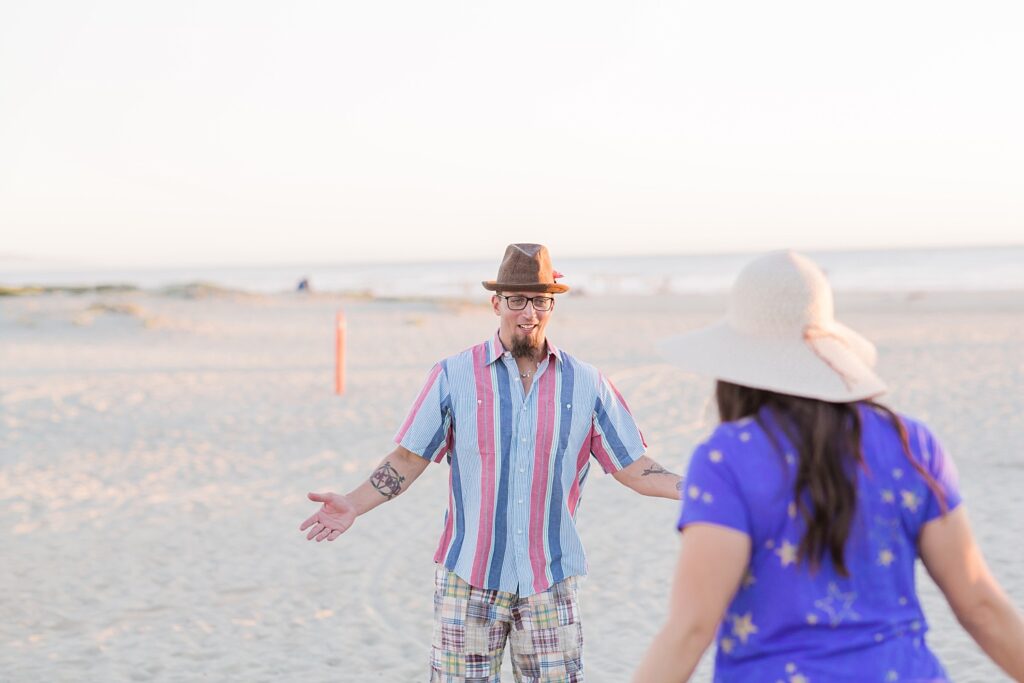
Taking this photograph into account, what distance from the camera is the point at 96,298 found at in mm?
29719

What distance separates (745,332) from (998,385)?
14287 mm

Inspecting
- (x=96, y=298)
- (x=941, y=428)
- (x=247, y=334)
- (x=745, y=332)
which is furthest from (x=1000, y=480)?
(x=96, y=298)

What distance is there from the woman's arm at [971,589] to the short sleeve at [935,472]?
19mm

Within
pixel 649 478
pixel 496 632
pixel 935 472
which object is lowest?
pixel 496 632

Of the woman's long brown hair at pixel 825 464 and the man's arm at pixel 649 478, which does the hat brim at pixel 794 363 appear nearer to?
the woman's long brown hair at pixel 825 464

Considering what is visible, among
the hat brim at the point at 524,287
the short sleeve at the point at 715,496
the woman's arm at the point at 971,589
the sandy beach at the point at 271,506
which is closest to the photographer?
the short sleeve at the point at 715,496

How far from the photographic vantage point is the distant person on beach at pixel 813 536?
1844 millimetres

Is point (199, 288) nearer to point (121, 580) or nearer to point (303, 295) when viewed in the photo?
point (303, 295)

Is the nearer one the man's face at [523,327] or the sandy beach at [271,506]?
the man's face at [523,327]

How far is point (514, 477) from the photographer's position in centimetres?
Result: 340

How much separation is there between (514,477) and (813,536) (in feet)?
5.38

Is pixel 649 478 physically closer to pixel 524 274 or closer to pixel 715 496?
pixel 524 274

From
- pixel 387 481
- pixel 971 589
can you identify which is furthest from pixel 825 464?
pixel 387 481

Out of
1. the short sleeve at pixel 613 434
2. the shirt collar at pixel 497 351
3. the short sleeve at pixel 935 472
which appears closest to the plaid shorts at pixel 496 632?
the short sleeve at pixel 613 434
